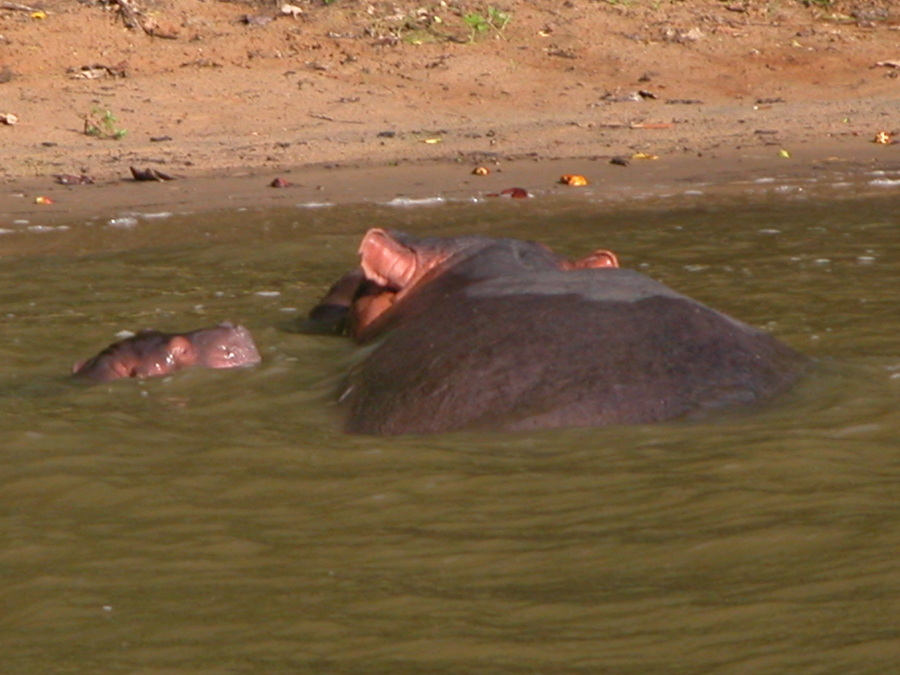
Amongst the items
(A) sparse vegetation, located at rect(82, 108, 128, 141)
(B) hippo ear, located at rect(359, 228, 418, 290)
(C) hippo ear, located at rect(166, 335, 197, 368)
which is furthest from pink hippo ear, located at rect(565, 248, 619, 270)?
(A) sparse vegetation, located at rect(82, 108, 128, 141)

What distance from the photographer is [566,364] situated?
4168 millimetres

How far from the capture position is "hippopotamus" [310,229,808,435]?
13.4 feet

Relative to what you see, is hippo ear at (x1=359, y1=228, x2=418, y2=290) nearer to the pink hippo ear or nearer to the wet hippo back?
the pink hippo ear

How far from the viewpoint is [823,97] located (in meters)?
12.8

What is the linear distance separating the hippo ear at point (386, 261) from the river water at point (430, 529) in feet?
0.91

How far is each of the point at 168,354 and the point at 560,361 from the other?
1530 millimetres

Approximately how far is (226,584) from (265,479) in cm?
81

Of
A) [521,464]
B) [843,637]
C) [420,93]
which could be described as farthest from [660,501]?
[420,93]

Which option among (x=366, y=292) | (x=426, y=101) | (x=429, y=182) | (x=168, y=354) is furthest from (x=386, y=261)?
(x=426, y=101)

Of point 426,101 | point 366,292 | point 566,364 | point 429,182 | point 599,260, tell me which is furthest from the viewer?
point 426,101

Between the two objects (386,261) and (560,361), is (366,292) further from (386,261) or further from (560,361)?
(560,361)

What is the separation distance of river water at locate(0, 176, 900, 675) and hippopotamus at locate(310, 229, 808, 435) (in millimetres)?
106

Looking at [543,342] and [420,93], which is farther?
[420,93]

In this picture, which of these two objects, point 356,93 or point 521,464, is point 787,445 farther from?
point 356,93
